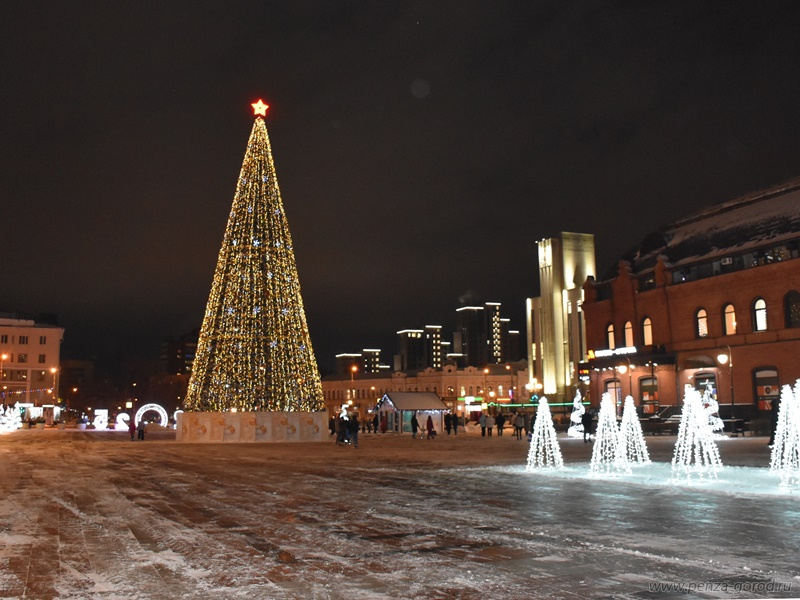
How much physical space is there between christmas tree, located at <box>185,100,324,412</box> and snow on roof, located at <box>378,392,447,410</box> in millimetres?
16261

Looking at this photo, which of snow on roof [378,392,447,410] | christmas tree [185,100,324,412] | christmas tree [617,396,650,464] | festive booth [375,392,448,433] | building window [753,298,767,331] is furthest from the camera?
festive booth [375,392,448,433]

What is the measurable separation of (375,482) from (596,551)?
8468 millimetres

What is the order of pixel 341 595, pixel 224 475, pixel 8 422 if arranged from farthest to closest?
pixel 8 422 → pixel 224 475 → pixel 341 595

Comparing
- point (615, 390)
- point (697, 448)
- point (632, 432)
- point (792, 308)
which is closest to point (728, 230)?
point (792, 308)

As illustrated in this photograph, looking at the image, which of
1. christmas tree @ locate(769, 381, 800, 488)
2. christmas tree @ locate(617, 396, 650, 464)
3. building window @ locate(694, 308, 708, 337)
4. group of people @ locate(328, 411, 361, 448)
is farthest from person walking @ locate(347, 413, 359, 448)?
building window @ locate(694, 308, 708, 337)

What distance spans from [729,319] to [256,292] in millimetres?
31343

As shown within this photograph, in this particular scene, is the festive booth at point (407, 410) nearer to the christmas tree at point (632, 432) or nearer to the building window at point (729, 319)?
the building window at point (729, 319)

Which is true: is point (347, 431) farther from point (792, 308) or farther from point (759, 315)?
point (792, 308)

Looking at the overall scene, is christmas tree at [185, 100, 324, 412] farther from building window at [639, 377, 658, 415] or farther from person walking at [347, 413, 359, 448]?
building window at [639, 377, 658, 415]

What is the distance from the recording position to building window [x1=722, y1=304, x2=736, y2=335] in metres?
47.1

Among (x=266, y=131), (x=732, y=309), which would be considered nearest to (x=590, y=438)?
(x=732, y=309)

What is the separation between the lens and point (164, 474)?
60.0 feet

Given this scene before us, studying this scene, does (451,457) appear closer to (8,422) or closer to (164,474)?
(164,474)

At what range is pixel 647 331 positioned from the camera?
178 ft
